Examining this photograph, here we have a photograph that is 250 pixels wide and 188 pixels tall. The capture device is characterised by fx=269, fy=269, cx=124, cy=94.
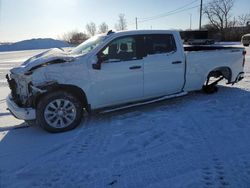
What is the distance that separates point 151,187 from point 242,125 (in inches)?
106

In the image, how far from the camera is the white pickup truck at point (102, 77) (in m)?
5.17

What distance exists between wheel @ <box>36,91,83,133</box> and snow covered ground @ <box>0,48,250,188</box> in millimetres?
186

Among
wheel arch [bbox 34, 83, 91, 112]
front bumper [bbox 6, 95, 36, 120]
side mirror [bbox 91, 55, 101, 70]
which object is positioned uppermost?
side mirror [bbox 91, 55, 101, 70]

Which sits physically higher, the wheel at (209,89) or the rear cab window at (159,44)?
the rear cab window at (159,44)

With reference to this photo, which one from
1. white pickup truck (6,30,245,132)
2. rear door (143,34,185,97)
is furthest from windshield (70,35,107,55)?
rear door (143,34,185,97)

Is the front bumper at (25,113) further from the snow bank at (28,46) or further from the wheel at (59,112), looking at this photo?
the snow bank at (28,46)

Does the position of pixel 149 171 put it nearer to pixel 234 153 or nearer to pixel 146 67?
pixel 234 153

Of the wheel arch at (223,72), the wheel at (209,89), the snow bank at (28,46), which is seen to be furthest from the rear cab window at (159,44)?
the snow bank at (28,46)

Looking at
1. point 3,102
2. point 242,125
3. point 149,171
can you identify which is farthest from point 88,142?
point 3,102

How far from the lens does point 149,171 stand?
3654 millimetres

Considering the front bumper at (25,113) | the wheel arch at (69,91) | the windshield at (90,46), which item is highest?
the windshield at (90,46)

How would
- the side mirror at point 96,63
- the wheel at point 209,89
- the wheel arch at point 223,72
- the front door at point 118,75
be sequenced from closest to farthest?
the side mirror at point 96,63 → the front door at point 118,75 → the wheel arch at point 223,72 → the wheel at point 209,89

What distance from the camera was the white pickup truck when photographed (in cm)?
517

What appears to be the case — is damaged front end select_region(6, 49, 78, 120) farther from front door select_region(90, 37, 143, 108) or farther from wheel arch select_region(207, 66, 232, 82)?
wheel arch select_region(207, 66, 232, 82)
